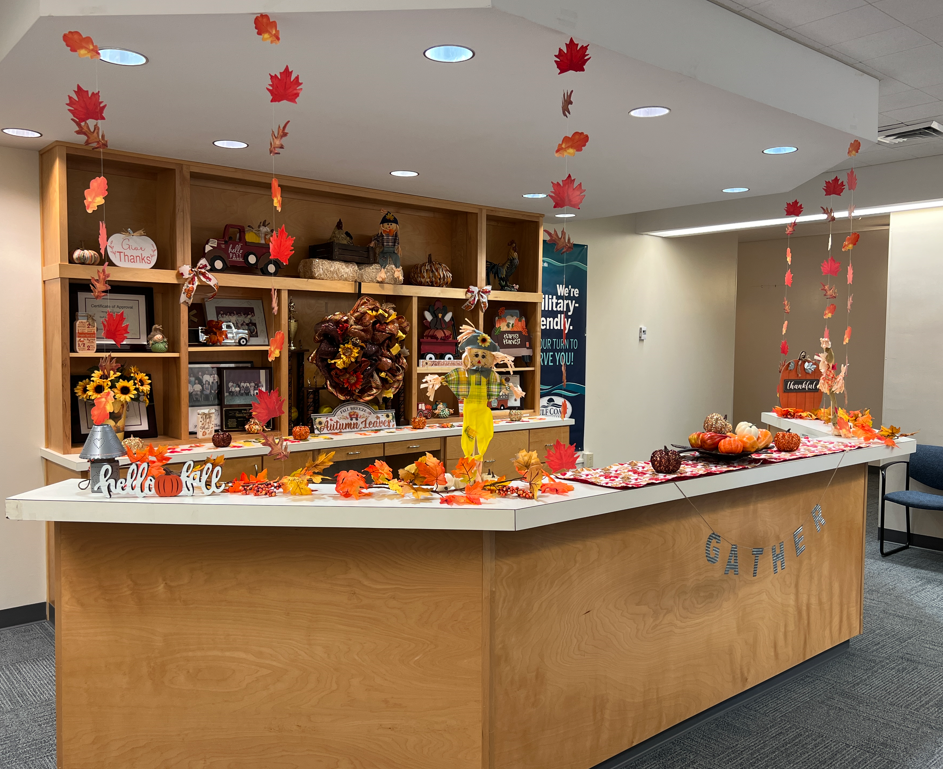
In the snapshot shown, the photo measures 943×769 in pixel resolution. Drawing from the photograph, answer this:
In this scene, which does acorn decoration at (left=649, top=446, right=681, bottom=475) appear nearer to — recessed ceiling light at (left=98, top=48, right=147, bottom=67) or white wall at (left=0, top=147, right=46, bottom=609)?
recessed ceiling light at (left=98, top=48, right=147, bottom=67)

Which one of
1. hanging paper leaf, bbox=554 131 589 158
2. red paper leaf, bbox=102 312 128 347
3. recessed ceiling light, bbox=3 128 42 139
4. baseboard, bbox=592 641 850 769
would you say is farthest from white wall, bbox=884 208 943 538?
Result: recessed ceiling light, bbox=3 128 42 139

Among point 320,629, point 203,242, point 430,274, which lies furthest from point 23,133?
point 320,629

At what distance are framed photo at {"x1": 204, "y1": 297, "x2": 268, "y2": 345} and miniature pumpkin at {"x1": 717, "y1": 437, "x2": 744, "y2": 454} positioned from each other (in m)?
2.87

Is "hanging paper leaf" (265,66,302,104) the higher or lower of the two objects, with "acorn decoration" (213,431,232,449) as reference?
higher

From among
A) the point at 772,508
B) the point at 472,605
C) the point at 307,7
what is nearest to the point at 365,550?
the point at 472,605

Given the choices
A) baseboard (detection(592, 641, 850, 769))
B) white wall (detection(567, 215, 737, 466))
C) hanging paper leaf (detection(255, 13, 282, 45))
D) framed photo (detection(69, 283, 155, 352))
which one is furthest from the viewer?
white wall (detection(567, 215, 737, 466))

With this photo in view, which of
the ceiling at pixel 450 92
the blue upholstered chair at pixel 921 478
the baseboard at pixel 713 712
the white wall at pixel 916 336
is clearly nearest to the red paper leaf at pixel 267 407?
the ceiling at pixel 450 92

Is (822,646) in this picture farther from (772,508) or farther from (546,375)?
(546,375)

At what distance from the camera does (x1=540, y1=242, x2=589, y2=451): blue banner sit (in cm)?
641

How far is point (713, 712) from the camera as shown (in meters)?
3.18

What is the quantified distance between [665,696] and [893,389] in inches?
161

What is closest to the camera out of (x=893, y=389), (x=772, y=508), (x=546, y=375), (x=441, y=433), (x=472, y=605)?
(x=472, y=605)

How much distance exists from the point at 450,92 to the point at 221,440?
2312 mm

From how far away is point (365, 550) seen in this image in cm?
241
